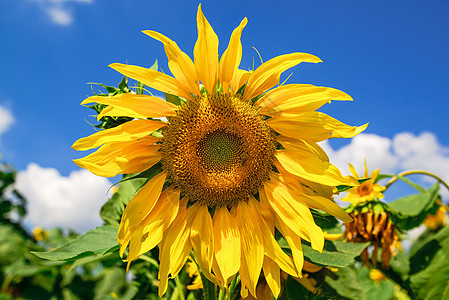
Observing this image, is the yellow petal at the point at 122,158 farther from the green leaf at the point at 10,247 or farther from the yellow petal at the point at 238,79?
the green leaf at the point at 10,247

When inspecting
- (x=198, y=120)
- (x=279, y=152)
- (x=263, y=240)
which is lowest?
(x=263, y=240)

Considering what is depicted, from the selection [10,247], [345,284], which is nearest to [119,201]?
[345,284]

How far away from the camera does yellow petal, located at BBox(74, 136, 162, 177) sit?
4.42 feet

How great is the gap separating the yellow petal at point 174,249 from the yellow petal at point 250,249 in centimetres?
19

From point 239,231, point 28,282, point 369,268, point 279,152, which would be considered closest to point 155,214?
point 239,231

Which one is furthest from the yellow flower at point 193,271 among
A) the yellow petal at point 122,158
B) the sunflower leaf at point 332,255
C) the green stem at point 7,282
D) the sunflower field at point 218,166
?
the green stem at point 7,282

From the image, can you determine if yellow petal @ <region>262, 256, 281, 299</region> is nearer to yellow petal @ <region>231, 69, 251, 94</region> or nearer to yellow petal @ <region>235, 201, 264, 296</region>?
yellow petal @ <region>235, 201, 264, 296</region>

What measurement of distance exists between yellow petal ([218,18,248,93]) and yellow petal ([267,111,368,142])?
23 cm

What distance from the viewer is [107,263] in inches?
90.6

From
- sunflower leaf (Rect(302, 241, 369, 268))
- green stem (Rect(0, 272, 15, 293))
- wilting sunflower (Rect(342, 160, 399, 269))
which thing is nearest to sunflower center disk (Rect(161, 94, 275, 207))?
sunflower leaf (Rect(302, 241, 369, 268))

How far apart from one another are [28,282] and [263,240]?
3532 mm

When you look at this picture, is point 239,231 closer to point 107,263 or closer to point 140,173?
point 140,173

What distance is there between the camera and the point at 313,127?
54.2 inches

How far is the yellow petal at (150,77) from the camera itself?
1340 millimetres
